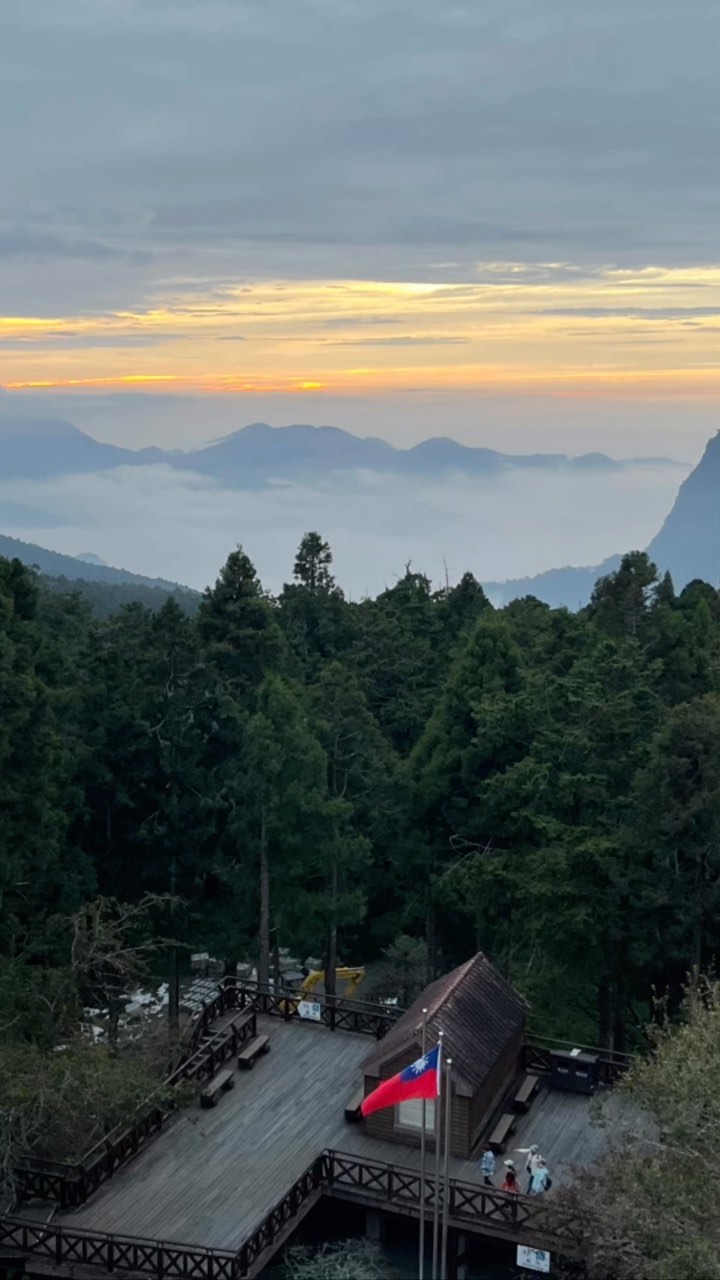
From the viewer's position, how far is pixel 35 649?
30109 mm

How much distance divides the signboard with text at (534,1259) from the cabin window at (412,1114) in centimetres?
304

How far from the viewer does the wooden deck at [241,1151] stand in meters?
18.9

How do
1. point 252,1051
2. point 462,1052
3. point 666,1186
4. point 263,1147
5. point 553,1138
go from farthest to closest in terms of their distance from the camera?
point 252,1051, point 553,1138, point 462,1052, point 263,1147, point 666,1186

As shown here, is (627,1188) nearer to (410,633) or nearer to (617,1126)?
(617,1126)

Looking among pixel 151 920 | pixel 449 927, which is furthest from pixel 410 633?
pixel 151 920

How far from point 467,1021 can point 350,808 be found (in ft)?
30.3

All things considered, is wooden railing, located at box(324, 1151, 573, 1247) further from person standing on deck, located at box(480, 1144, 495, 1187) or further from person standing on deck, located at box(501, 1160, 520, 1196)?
person standing on deck, located at box(480, 1144, 495, 1187)

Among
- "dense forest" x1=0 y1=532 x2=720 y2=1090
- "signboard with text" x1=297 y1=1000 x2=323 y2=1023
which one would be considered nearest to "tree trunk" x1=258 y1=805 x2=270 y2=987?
"dense forest" x1=0 y1=532 x2=720 y2=1090

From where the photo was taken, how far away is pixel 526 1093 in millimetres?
22438

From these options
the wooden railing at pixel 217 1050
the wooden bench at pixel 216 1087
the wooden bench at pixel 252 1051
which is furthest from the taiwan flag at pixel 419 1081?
the wooden bench at pixel 252 1051

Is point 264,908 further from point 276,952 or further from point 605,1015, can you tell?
point 605,1015

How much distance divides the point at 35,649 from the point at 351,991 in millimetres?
13364

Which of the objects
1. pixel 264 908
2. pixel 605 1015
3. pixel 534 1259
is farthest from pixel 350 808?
pixel 534 1259

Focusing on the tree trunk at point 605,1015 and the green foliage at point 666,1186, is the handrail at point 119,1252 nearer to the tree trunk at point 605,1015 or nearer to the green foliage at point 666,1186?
the green foliage at point 666,1186
